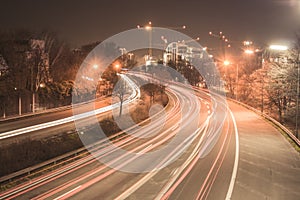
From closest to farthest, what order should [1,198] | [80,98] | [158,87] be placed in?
[1,198]
[80,98]
[158,87]

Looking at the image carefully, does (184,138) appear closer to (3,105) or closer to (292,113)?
(292,113)

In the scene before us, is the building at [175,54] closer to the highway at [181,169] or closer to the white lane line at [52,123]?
the white lane line at [52,123]

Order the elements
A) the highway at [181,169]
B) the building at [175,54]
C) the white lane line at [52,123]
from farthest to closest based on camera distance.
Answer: the building at [175,54] → the white lane line at [52,123] → the highway at [181,169]

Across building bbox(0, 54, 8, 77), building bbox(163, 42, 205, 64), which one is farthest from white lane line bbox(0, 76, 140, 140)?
building bbox(163, 42, 205, 64)

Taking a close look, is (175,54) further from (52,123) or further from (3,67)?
(52,123)

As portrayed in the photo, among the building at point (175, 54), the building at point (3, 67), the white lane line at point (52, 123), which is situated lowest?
the white lane line at point (52, 123)

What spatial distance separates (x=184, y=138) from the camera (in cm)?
2738

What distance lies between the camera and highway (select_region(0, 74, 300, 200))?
14.6 m

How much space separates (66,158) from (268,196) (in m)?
11.2

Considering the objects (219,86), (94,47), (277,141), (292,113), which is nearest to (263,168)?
(277,141)

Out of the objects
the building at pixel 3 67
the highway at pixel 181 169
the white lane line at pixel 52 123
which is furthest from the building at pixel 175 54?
the highway at pixel 181 169

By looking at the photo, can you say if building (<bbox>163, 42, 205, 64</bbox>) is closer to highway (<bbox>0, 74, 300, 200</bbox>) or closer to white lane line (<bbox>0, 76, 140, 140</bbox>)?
white lane line (<bbox>0, 76, 140, 140</bbox>)

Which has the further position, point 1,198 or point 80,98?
point 80,98

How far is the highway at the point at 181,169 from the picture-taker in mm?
14617
